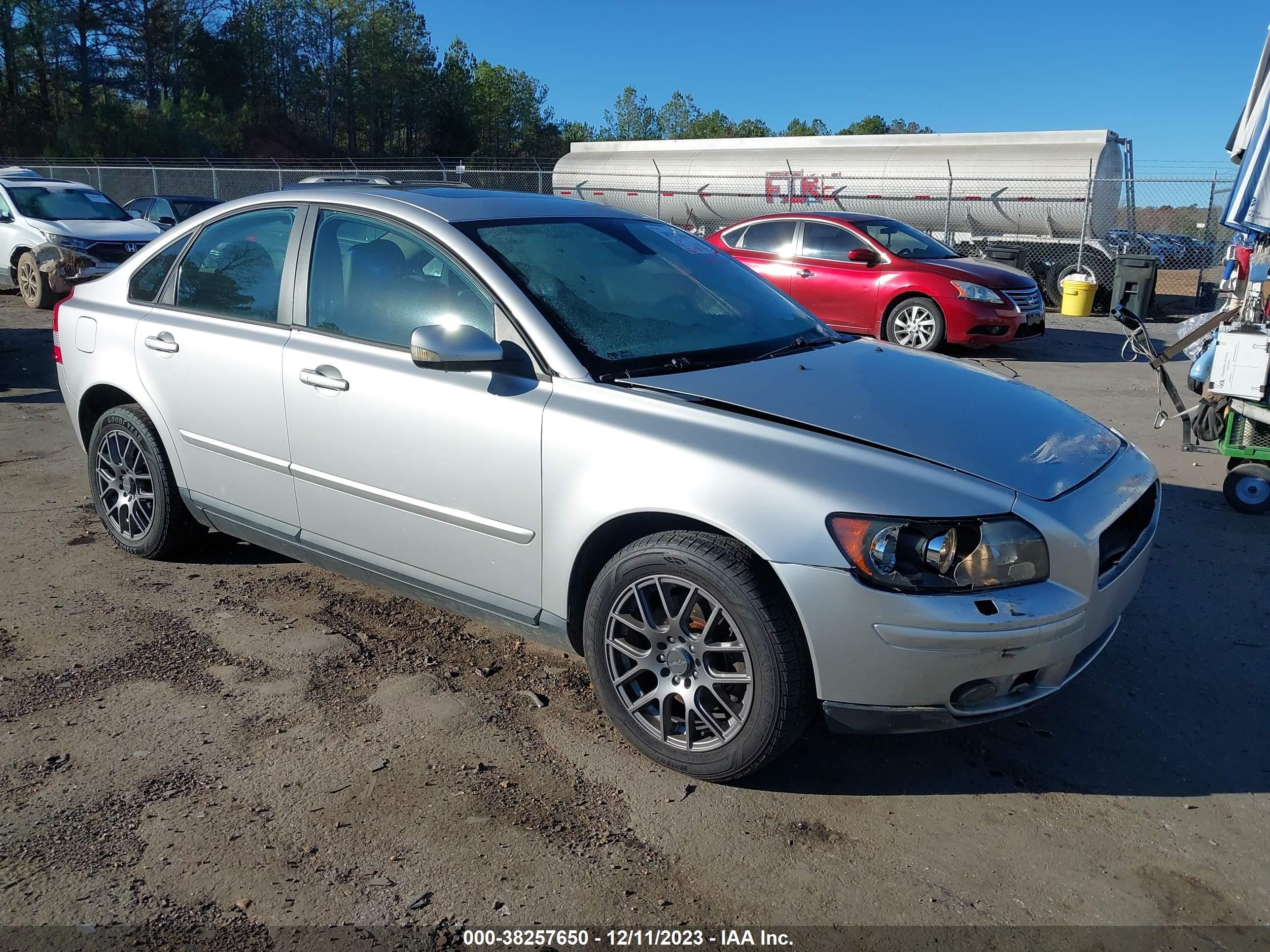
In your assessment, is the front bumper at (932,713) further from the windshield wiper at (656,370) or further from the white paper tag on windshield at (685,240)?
the white paper tag on windshield at (685,240)

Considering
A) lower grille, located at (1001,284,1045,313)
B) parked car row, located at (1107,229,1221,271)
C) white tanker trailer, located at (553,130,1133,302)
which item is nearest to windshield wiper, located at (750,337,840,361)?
lower grille, located at (1001,284,1045,313)

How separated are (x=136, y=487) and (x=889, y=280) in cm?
889

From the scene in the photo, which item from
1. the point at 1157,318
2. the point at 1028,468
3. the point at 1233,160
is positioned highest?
the point at 1233,160

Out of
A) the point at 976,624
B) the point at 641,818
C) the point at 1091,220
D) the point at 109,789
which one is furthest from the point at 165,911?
the point at 1091,220

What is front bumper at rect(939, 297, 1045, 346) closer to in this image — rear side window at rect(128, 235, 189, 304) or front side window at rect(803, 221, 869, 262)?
front side window at rect(803, 221, 869, 262)

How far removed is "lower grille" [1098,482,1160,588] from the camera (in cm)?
293

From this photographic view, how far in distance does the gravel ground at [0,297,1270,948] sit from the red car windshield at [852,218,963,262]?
804cm

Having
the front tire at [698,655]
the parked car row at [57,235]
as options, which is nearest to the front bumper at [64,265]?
the parked car row at [57,235]

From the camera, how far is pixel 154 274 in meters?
4.52

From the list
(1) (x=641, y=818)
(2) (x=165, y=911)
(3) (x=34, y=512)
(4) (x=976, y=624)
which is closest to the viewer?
(2) (x=165, y=911)

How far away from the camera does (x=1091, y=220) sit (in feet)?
61.8

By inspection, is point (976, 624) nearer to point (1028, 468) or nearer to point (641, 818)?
point (1028, 468)

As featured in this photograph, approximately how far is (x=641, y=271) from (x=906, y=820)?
7.18 ft

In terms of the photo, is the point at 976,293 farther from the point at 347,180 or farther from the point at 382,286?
the point at 382,286
